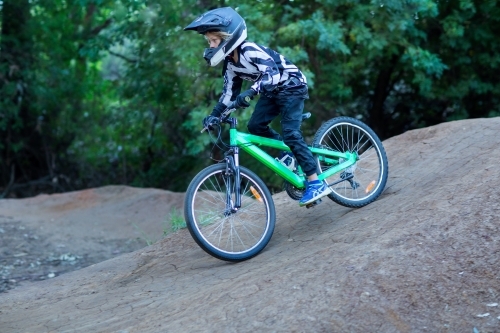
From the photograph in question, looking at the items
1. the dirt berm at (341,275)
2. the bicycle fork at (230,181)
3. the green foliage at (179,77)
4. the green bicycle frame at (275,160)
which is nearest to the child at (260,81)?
the green bicycle frame at (275,160)

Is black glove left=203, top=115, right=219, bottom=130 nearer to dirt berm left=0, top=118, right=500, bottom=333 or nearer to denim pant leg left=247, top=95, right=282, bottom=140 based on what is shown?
denim pant leg left=247, top=95, right=282, bottom=140

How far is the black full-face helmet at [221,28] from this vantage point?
5.43 meters

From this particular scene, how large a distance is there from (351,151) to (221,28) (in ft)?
5.47

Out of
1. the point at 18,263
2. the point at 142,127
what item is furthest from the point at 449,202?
the point at 142,127

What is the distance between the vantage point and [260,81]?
18.1 feet

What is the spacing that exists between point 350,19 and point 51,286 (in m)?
5.90

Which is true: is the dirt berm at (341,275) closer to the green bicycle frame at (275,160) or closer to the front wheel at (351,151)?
the front wheel at (351,151)

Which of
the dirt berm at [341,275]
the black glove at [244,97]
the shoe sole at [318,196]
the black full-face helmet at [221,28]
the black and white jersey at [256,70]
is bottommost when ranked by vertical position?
the dirt berm at [341,275]

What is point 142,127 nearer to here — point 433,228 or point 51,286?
point 51,286

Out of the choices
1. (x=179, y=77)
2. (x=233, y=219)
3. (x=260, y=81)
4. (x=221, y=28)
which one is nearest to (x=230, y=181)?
(x=233, y=219)

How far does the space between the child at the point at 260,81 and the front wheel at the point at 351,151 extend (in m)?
0.35

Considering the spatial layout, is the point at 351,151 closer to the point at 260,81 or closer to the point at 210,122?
the point at 260,81

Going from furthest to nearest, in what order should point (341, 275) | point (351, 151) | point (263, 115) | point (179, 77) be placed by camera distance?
point (179, 77) < point (351, 151) < point (263, 115) < point (341, 275)

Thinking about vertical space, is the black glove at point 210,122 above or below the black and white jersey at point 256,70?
below
